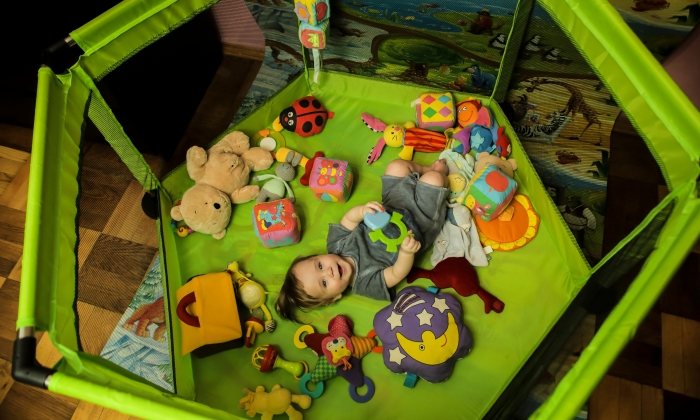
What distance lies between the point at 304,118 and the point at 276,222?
1.05ft

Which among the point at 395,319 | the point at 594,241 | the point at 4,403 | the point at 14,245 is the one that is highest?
the point at 594,241

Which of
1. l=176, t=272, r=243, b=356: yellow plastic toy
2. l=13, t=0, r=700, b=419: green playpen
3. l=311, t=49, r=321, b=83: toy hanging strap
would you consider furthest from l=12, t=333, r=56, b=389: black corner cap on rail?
l=311, t=49, r=321, b=83: toy hanging strap

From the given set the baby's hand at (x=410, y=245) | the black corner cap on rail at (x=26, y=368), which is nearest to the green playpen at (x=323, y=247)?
the black corner cap on rail at (x=26, y=368)

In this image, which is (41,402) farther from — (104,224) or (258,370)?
(258,370)

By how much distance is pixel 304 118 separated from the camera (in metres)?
1.21

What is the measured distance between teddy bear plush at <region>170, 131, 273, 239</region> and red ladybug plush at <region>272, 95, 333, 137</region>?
0.10 m

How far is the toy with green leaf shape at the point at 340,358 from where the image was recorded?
3.02 feet

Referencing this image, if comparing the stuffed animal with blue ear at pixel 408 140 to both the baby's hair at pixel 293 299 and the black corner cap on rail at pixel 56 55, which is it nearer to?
the baby's hair at pixel 293 299

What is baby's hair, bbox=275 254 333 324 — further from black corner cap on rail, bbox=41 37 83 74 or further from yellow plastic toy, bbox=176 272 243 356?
black corner cap on rail, bbox=41 37 83 74

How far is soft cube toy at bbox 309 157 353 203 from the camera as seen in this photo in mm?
1070

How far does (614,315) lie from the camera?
58 centimetres

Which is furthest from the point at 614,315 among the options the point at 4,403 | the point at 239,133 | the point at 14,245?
the point at 14,245

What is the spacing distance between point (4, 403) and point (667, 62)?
1.63 m

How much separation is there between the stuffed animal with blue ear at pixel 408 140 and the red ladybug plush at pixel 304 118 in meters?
0.16
